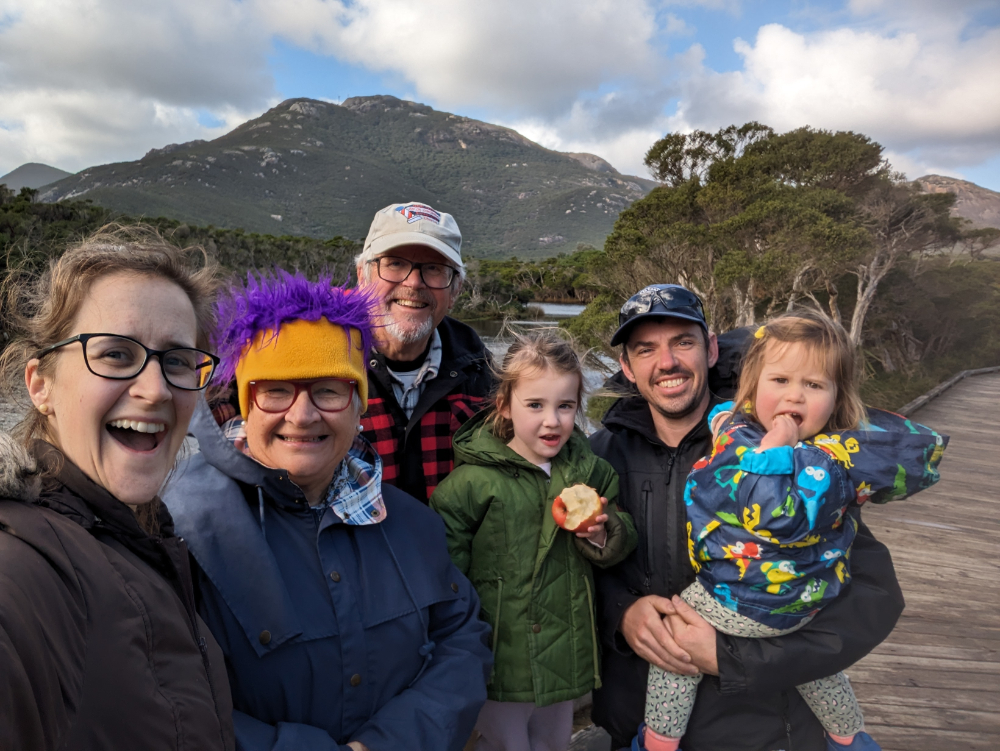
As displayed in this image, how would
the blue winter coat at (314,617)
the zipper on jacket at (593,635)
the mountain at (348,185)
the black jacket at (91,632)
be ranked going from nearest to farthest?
the black jacket at (91,632) → the blue winter coat at (314,617) → the zipper on jacket at (593,635) → the mountain at (348,185)

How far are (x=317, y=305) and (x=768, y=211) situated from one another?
2204 cm

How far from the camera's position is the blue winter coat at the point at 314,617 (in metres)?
1.33

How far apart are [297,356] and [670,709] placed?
182 cm

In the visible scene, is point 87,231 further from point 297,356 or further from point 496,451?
point 496,451

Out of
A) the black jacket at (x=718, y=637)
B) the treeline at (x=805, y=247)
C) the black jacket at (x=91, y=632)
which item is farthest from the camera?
the treeline at (x=805, y=247)

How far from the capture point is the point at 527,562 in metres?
2.09

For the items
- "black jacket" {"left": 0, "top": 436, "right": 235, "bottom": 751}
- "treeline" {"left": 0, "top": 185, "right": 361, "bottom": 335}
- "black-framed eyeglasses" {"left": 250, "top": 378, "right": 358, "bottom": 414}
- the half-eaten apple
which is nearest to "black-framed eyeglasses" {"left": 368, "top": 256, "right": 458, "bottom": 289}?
"treeline" {"left": 0, "top": 185, "right": 361, "bottom": 335}

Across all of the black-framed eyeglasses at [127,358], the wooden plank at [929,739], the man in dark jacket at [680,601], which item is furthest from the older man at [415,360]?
the wooden plank at [929,739]

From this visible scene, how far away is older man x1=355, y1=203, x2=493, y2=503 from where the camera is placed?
99.9 inches

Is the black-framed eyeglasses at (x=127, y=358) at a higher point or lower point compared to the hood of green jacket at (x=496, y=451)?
higher

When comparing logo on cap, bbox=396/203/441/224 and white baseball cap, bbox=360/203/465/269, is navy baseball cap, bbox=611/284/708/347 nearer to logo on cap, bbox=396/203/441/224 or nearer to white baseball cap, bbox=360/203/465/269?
white baseball cap, bbox=360/203/465/269

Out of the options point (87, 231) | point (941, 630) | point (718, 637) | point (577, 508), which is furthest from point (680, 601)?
point (941, 630)

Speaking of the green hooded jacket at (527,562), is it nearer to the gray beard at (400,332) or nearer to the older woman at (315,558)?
the older woman at (315,558)

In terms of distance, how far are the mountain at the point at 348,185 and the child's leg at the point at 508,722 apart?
102915 millimetres
